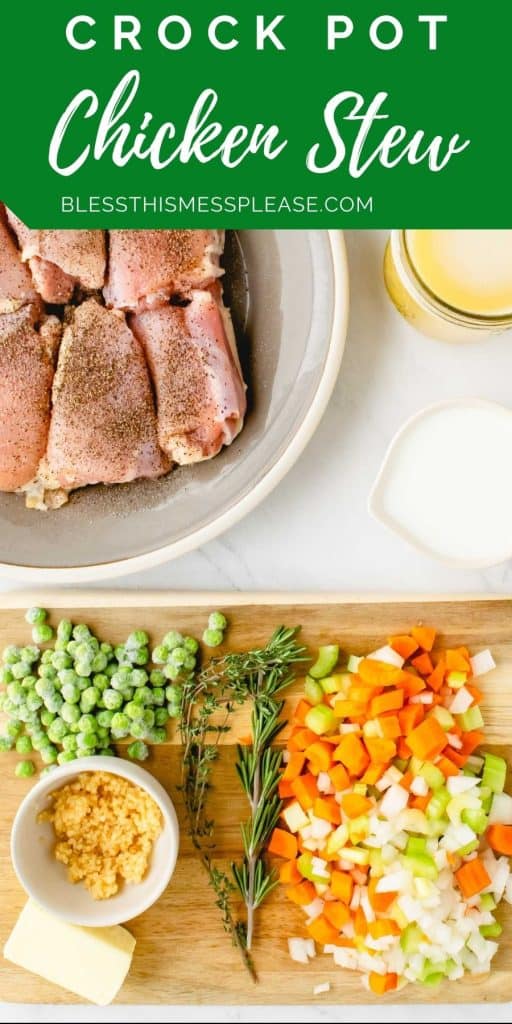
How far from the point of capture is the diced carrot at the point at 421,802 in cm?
185

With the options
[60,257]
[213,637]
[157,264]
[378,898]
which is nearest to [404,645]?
[213,637]

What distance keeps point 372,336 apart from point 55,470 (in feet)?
2.12

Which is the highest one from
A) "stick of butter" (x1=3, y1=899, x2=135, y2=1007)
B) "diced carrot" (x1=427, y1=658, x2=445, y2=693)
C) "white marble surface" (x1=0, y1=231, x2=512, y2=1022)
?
"white marble surface" (x1=0, y1=231, x2=512, y2=1022)

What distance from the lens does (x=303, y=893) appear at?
6.13 ft

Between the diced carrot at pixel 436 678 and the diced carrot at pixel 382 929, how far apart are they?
43 centimetres

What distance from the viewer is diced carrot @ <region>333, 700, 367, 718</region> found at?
1.85m

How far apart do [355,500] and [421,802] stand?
1.88ft

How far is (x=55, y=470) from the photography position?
1.82 m

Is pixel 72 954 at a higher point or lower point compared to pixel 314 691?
lower

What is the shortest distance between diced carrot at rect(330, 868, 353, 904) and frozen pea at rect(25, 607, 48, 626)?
0.72m

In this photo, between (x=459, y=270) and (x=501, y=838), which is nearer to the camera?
(x=459, y=270)

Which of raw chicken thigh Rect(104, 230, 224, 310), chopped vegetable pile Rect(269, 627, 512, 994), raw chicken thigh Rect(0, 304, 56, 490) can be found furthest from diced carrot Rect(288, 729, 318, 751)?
raw chicken thigh Rect(104, 230, 224, 310)

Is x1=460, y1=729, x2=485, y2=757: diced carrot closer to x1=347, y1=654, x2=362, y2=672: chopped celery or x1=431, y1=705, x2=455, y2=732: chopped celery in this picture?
x1=431, y1=705, x2=455, y2=732: chopped celery

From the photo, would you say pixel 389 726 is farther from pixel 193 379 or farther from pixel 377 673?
pixel 193 379
